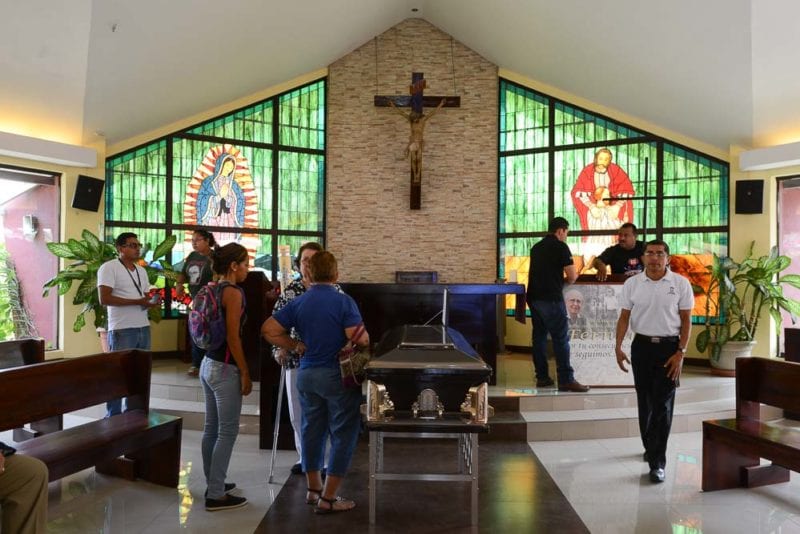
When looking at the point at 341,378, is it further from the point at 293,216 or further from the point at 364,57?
the point at 364,57

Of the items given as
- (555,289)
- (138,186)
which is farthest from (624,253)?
(138,186)

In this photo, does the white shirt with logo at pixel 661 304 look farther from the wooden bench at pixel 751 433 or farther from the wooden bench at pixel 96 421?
the wooden bench at pixel 96 421

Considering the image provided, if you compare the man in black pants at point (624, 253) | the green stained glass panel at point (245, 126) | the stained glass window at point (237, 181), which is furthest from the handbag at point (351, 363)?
the green stained glass panel at point (245, 126)

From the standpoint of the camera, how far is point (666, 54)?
21.0ft

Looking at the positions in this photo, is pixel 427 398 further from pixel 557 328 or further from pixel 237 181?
pixel 237 181

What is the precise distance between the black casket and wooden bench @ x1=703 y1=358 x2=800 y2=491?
5.10ft

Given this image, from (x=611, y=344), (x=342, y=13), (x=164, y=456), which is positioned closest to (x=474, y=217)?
(x=342, y=13)

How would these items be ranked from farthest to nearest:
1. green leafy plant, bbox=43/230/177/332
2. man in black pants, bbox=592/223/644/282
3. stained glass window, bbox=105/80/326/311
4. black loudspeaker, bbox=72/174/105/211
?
stained glass window, bbox=105/80/326/311 < black loudspeaker, bbox=72/174/105/211 < green leafy plant, bbox=43/230/177/332 < man in black pants, bbox=592/223/644/282

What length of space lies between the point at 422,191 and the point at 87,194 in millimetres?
4292

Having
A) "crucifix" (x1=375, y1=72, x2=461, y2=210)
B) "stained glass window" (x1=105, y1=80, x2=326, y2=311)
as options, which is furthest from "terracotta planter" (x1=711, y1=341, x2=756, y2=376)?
"stained glass window" (x1=105, y1=80, x2=326, y2=311)

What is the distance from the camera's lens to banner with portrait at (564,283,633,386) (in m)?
5.52

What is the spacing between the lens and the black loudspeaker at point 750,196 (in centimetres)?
→ 693

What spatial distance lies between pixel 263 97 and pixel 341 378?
655cm

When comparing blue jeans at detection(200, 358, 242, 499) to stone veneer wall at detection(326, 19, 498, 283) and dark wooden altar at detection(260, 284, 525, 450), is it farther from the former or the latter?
stone veneer wall at detection(326, 19, 498, 283)
